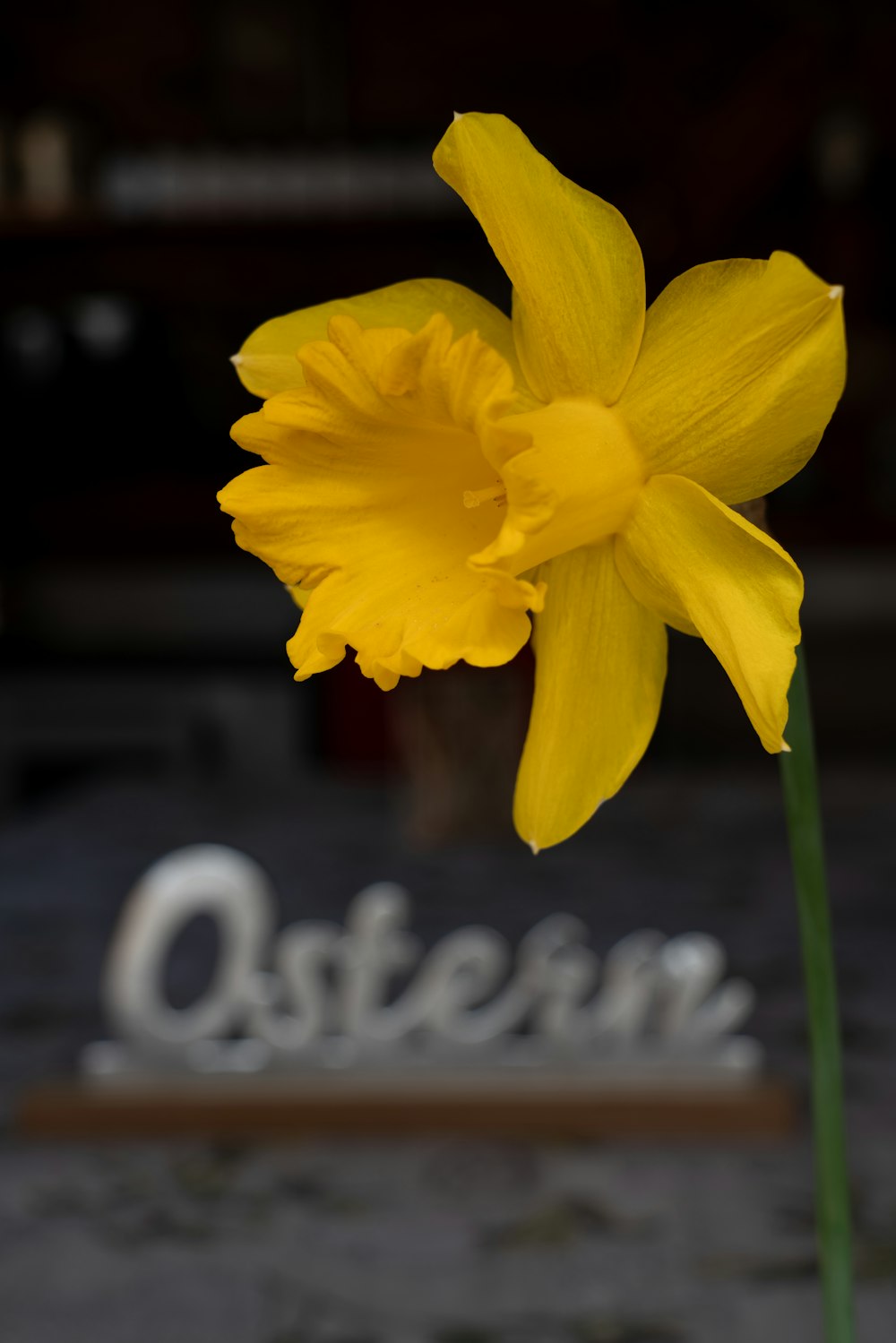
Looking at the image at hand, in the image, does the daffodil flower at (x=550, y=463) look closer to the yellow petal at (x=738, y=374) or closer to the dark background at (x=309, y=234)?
the yellow petal at (x=738, y=374)

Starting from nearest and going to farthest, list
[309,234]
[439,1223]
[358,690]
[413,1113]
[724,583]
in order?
[724,583]
[439,1223]
[413,1113]
[309,234]
[358,690]

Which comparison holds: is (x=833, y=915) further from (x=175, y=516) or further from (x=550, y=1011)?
(x=175, y=516)

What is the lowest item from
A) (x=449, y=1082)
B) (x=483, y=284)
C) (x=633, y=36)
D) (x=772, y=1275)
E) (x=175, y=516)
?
(x=772, y=1275)

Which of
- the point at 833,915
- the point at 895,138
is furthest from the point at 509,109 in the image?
the point at 833,915

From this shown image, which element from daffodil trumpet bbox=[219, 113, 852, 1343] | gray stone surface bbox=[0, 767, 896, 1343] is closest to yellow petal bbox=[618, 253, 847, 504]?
daffodil trumpet bbox=[219, 113, 852, 1343]

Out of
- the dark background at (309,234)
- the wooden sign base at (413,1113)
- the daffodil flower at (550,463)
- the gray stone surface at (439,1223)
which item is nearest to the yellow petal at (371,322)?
the daffodil flower at (550,463)

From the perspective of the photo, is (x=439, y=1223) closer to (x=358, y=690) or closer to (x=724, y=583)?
(x=724, y=583)

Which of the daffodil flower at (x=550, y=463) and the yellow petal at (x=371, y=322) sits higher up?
the yellow petal at (x=371, y=322)

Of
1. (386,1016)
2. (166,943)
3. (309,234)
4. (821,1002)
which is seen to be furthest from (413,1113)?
(309,234)
